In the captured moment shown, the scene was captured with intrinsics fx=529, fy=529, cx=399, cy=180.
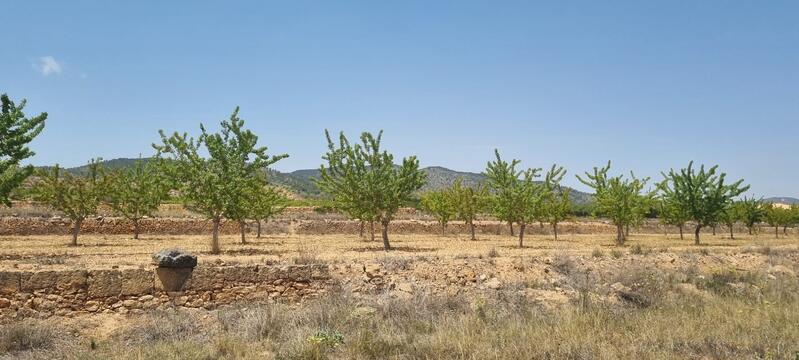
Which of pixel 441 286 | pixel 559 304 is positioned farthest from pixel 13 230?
pixel 559 304

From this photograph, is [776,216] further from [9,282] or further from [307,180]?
[307,180]

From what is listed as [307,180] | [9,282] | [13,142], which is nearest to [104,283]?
[9,282]

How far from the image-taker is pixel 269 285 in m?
14.1

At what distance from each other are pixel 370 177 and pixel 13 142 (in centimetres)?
1357

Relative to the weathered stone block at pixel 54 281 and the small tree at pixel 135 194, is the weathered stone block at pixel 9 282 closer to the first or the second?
the weathered stone block at pixel 54 281

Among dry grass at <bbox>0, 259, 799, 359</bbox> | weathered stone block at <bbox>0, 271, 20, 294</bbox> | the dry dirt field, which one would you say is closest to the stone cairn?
the dry dirt field

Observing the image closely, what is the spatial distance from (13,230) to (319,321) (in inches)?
1329

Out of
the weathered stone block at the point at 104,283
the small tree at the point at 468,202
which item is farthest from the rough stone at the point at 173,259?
the small tree at the point at 468,202

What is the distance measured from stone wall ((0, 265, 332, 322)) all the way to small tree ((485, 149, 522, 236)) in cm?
1646

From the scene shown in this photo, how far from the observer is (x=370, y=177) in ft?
81.4

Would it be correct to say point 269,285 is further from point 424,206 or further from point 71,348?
point 424,206

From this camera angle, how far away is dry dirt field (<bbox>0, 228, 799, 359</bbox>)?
8531 millimetres

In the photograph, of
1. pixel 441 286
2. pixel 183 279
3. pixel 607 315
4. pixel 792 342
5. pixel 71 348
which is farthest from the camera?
pixel 441 286

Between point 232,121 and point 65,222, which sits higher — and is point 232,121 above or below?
above
